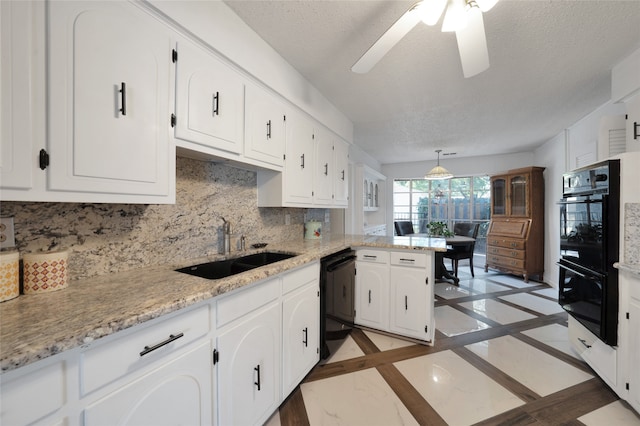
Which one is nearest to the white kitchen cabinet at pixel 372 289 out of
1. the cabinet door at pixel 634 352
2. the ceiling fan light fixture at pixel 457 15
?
the cabinet door at pixel 634 352

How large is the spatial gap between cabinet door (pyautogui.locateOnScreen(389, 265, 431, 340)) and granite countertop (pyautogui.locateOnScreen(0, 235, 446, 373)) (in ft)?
4.84

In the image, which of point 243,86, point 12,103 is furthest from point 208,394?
point 243,86

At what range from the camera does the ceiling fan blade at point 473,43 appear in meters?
1.17

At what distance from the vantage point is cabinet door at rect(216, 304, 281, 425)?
1126mm

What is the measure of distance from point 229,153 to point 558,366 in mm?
2982

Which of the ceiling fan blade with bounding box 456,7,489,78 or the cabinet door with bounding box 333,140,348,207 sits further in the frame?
the cabinet door with bounding box 333,140,348,207

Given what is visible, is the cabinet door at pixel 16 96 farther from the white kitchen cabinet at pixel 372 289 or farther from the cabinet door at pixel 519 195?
the cabinet door at pixel 519 195

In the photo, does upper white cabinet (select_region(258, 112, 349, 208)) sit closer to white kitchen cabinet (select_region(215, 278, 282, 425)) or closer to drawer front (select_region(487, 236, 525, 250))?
white kitchen cabinet (select_region(215, 278, 282, 425))

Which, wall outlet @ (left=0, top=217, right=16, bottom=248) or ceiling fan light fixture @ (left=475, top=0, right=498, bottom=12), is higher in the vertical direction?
ceiling fan light fixture @ (left=475, top=0, right=498, bottom=12)

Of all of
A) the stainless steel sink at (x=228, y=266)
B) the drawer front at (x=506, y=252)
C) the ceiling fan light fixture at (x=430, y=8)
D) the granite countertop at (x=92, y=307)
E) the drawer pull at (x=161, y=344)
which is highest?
the ceiling fan light fixture at (x=430, y=8)

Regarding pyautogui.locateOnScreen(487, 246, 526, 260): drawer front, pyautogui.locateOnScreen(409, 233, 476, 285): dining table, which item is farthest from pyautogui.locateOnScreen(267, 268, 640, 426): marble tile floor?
pyautogui.locateOnScreen(487, 246, 526, 260): drawer front

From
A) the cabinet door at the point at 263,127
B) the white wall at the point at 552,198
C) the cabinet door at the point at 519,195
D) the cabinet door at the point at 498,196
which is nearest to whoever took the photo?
the cabinet door at the point at 263,127

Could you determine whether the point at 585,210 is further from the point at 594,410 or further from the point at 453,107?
the point at 453,107

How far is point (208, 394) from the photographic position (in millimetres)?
1048
